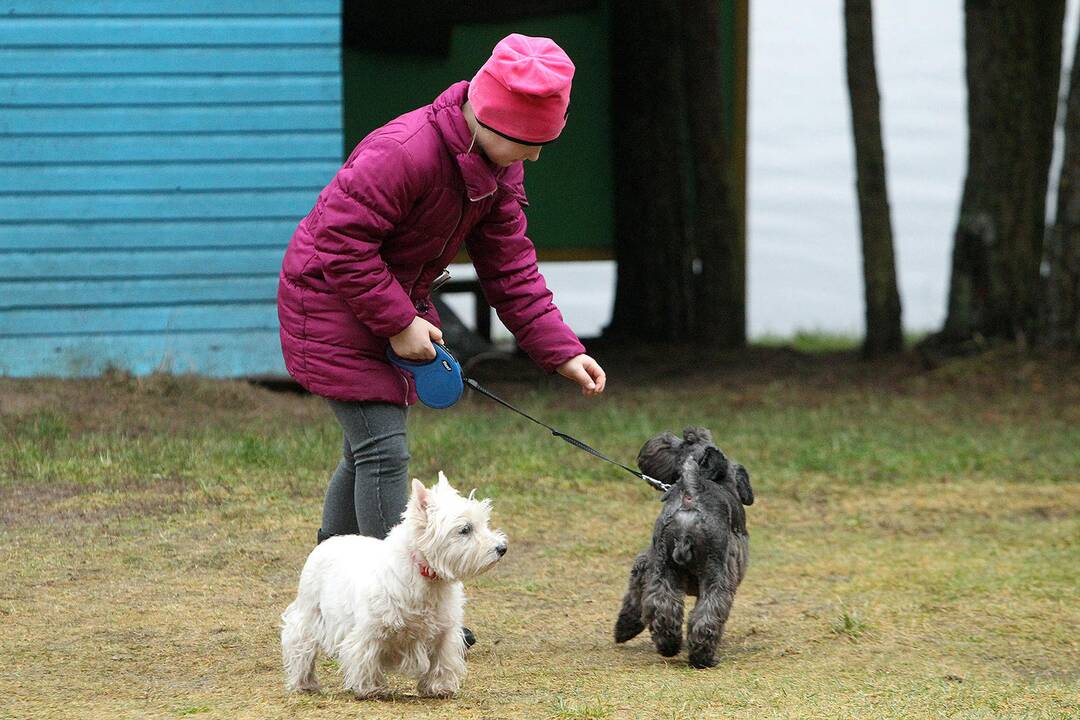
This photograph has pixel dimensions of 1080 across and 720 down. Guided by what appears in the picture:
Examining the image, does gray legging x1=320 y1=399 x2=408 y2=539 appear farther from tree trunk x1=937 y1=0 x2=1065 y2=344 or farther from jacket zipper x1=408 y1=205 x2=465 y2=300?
tree trunk x1=937 y1=0 x2=1065 y2=344

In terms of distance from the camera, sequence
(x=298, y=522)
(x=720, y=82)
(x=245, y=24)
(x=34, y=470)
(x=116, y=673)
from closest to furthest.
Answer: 1. (x=116, y=673)
2. (x=298, y=522)
3. (x=34, y=470)
4. (x=245, y=24)
5. (x=720, y=82)

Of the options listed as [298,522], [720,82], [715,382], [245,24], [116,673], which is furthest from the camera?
[720,82]

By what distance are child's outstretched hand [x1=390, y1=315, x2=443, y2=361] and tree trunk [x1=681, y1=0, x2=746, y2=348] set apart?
9603mm

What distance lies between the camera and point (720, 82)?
1393 cm

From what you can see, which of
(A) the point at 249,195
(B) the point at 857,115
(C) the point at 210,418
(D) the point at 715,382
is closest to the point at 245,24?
(A) the point at 249,195

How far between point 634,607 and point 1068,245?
7.61 m

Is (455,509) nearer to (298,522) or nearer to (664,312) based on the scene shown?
(298,522)

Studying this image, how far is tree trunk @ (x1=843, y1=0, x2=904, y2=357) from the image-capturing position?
12742mm

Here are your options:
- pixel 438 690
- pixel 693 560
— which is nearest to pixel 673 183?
pixel 693 560

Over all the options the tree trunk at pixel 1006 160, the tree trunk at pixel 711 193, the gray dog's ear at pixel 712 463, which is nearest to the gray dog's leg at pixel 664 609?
the gray dog's ear at pixel 712 463

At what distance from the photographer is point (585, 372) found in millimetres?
4996

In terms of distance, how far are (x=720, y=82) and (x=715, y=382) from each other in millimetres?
3233

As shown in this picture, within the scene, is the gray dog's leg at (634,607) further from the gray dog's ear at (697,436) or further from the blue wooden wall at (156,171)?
the blue wooden wall at (156,171)

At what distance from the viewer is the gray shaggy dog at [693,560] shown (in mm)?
5105
